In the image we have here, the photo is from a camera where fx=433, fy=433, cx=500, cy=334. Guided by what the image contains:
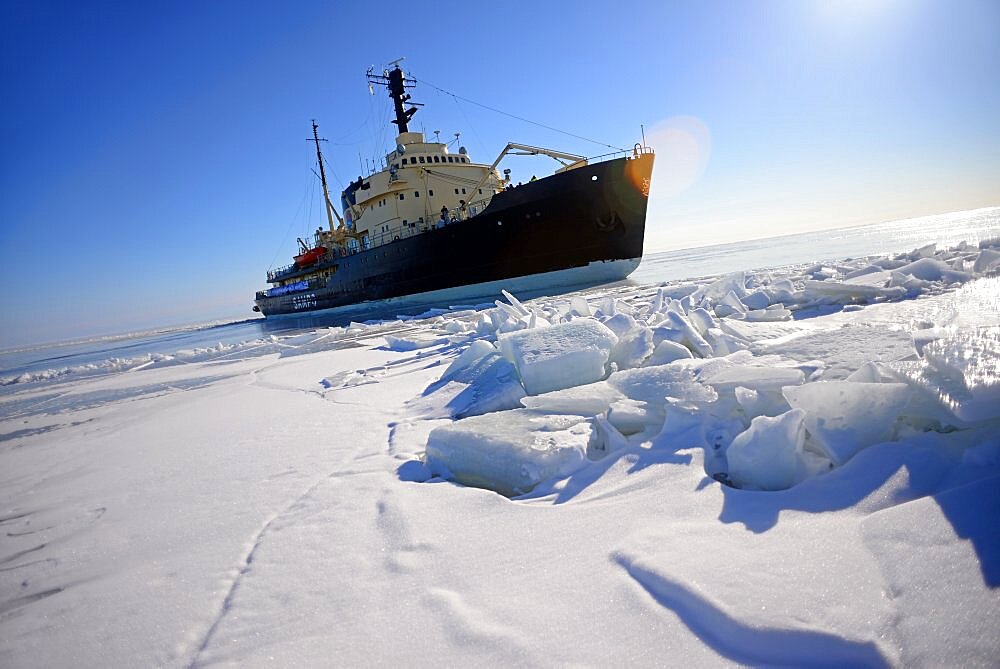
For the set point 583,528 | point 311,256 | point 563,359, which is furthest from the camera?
point 311,256

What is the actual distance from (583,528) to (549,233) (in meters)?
17.6

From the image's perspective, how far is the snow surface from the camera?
905 mm

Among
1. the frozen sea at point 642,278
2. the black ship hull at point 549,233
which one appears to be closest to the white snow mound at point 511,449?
the frozen sea at point 642,278

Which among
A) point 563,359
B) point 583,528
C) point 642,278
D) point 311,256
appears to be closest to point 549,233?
point 642,278

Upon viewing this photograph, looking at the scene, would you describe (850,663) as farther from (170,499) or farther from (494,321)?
(494,321)

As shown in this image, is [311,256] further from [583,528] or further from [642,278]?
[583,528]

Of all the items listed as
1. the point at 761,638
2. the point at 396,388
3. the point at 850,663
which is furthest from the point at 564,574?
the point at 396,388

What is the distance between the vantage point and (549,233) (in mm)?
18203

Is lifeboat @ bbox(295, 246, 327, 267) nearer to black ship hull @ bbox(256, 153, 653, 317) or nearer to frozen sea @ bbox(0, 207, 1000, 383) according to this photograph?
frozen sea @ bbox(0, 207, 1000, 383)

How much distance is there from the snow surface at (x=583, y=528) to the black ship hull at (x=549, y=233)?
15.9 metres

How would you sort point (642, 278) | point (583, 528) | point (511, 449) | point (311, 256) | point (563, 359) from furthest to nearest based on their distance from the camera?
point (311, 256)
point (642, 278)
point (563, 359)
point (511, 449)
point (583, 528)

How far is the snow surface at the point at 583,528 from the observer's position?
905mm

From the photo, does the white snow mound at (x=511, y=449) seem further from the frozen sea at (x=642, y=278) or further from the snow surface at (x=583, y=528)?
the frozen sea at (x=642, y=278)

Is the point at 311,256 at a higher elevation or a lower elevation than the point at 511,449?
higher
